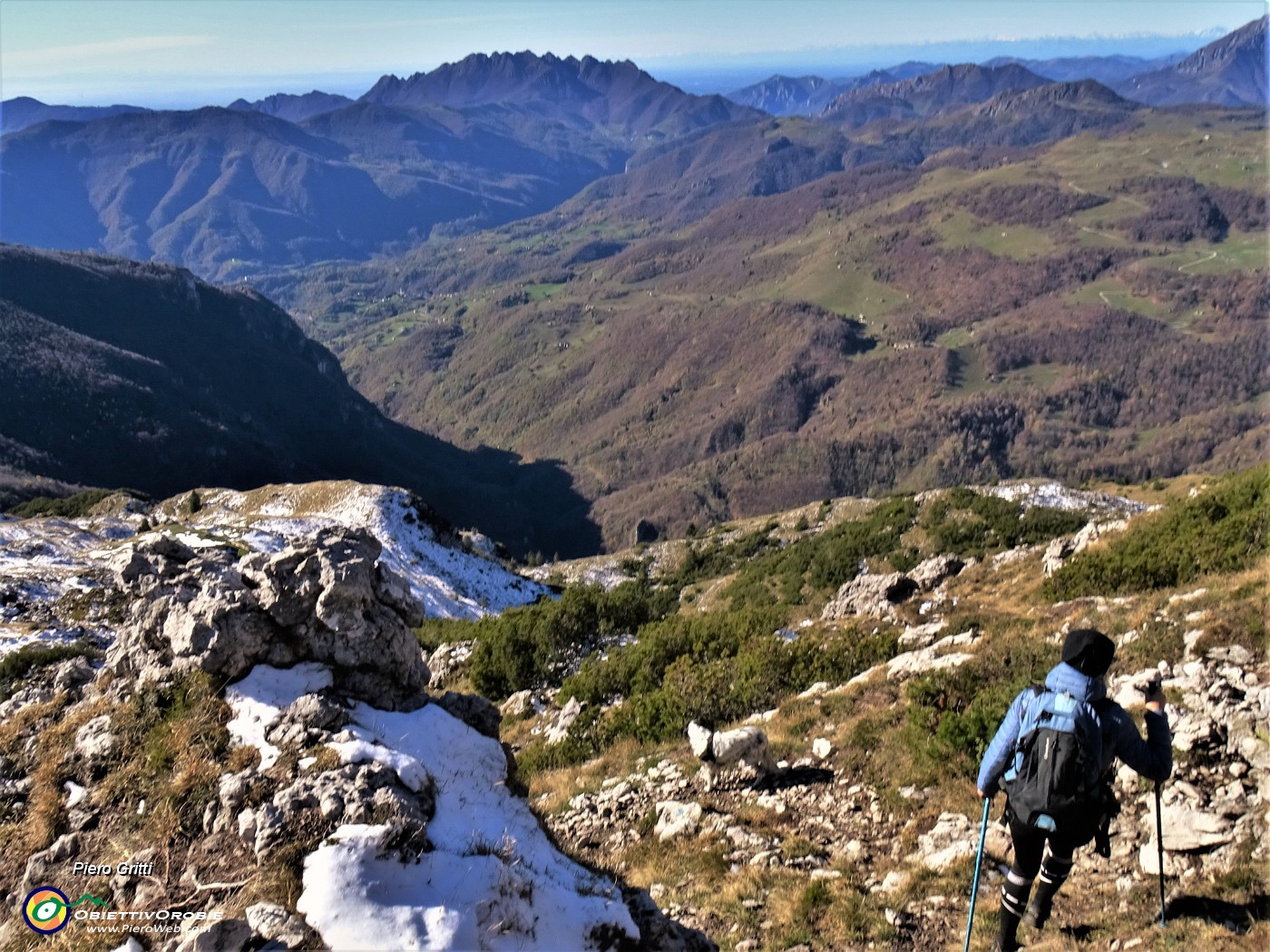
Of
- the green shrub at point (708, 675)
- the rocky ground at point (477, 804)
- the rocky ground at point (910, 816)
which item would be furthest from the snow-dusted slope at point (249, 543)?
the rocky ground at point (910, 816)

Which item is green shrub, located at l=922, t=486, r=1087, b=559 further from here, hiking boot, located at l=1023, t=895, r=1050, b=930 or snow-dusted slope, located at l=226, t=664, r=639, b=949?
snow-dusted slope, located at l=226, t=664, r=639, b=949

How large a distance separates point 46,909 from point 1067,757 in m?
12.3

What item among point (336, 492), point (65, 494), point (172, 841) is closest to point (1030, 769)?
point (172, 841)

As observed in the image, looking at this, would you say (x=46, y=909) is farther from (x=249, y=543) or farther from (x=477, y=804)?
(x=249, y=543)

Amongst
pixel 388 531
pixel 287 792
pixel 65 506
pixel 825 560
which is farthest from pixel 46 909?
pixel 65 506

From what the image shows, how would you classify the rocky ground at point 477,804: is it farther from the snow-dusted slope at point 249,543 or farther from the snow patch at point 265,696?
the snow-dusted slope at point 249,543

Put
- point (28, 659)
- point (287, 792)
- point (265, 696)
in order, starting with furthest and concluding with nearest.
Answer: point (28, 659) → point (265, 696) → point (287, 792)

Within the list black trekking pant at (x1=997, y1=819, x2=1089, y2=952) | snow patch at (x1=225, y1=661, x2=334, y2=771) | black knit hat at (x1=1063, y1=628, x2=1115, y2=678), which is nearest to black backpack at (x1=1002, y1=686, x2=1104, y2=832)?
black trekking pant at (x1=997, y1=819, x2=1089, y2=952)

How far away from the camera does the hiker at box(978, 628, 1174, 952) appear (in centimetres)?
783

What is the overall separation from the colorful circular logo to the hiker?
11.3 meters

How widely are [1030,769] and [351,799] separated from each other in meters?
8.27

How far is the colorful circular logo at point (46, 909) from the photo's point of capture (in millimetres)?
8875

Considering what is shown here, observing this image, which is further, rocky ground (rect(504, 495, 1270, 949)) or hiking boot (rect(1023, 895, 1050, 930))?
rocky ground (rect(504, 495, 1270, 949))

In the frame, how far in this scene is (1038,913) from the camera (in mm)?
Answer: 8750
